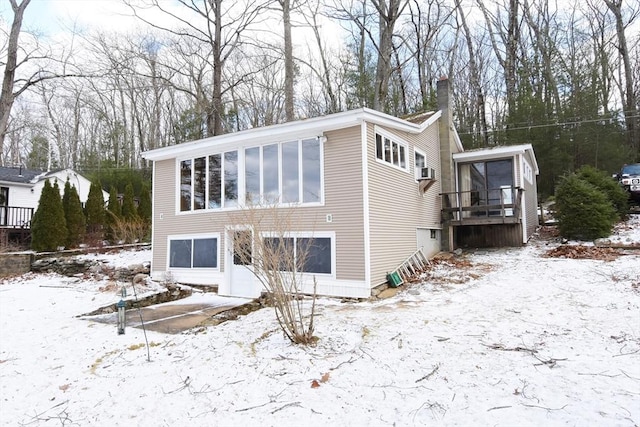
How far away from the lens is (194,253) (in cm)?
1098

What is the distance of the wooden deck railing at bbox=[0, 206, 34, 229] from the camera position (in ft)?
55.9

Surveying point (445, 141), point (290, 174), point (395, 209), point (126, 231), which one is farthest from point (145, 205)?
point (445, 141)

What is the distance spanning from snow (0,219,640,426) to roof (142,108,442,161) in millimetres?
4061

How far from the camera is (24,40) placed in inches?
618

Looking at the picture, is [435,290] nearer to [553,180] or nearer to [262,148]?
[262,148]

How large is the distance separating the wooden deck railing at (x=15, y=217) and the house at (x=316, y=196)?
9731 mm

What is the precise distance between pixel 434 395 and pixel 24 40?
787 inches

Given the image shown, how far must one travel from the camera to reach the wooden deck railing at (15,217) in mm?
17044

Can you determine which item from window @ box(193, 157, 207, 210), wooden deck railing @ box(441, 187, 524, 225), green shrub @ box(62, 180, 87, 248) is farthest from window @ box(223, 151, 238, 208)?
green shrub @ box(62, 180, 87, 248)

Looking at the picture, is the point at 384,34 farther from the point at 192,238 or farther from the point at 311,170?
the point at 192,238

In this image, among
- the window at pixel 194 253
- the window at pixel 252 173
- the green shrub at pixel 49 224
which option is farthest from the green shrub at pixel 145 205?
the window at pixel 252 173

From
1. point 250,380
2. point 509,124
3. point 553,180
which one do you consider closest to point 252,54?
point 509,124

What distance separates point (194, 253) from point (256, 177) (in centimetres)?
304

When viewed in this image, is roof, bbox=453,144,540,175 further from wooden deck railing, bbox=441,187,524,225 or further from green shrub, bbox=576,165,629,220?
green shrub, bbox=576,165,629,220
